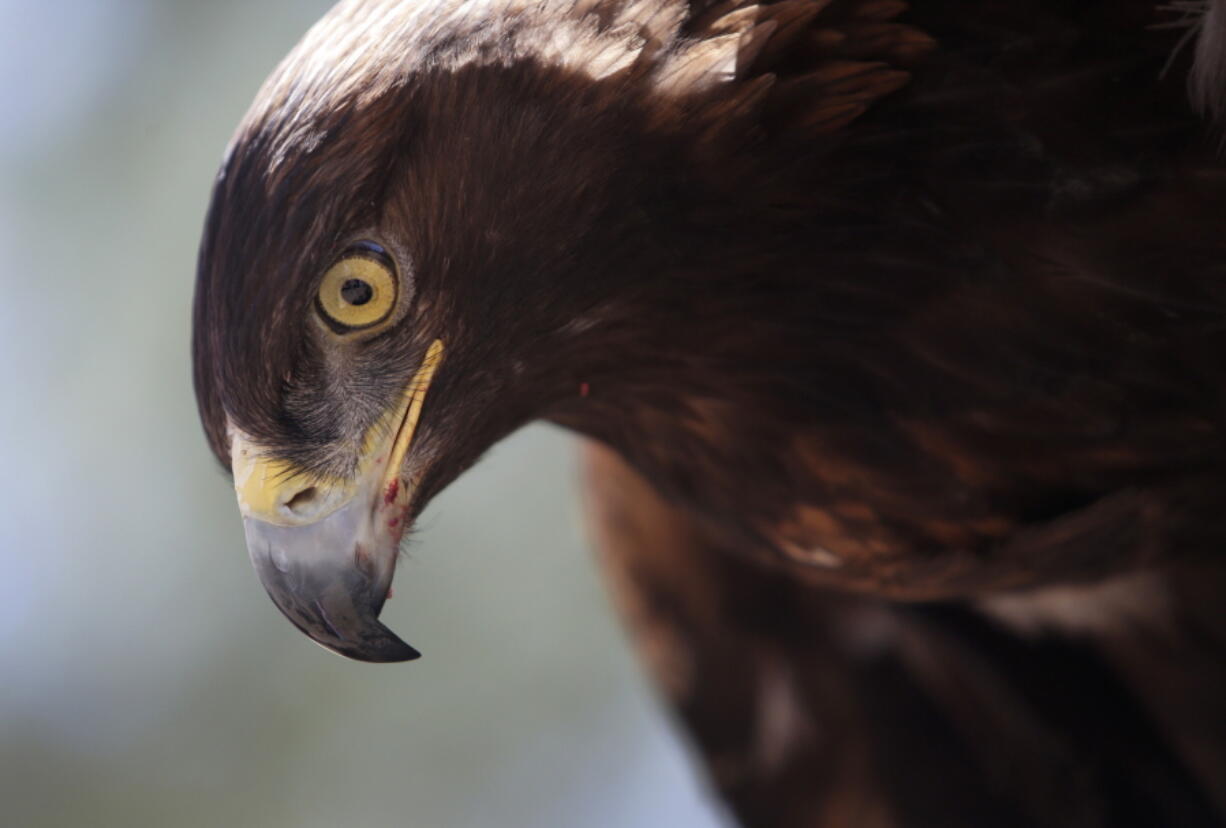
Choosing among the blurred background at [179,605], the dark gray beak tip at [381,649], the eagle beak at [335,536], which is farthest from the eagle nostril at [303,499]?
the blurred background at [179,605]

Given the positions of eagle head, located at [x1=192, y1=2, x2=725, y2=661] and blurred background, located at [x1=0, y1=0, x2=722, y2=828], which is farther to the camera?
blurred background, located at [x1=0, y1=0, x2=722, y2=828]

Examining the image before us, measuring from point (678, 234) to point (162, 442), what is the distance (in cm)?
262

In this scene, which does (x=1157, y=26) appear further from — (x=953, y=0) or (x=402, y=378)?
(x=402, y=378)

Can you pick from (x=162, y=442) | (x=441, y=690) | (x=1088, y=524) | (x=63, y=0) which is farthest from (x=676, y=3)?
(x=441, y=690)

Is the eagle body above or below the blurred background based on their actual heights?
above

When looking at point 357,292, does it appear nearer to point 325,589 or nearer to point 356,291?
point 356,291

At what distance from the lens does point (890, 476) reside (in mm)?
1759

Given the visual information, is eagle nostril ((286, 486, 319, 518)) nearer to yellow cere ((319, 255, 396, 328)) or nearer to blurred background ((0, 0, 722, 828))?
yellow cere ((319, 255, 396, 328))

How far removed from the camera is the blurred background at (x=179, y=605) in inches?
145

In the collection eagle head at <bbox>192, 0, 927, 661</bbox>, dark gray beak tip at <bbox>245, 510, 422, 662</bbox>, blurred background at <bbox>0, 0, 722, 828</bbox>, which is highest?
eagle head at <bbox>192, 0, 927, 661</bbox>

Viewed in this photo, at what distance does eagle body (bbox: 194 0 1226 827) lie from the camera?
56.6 inches

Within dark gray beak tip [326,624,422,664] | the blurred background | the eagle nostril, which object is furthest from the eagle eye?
the blurred background

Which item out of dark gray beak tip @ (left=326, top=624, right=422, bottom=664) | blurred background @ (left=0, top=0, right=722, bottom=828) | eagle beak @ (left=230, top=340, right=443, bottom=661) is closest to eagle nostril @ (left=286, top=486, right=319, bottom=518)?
eagle beak @ (left=230, top=340, right=443, bottom=661)

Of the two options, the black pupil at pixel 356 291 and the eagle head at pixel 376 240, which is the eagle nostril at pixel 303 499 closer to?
the eagle head at pixel 376 240
